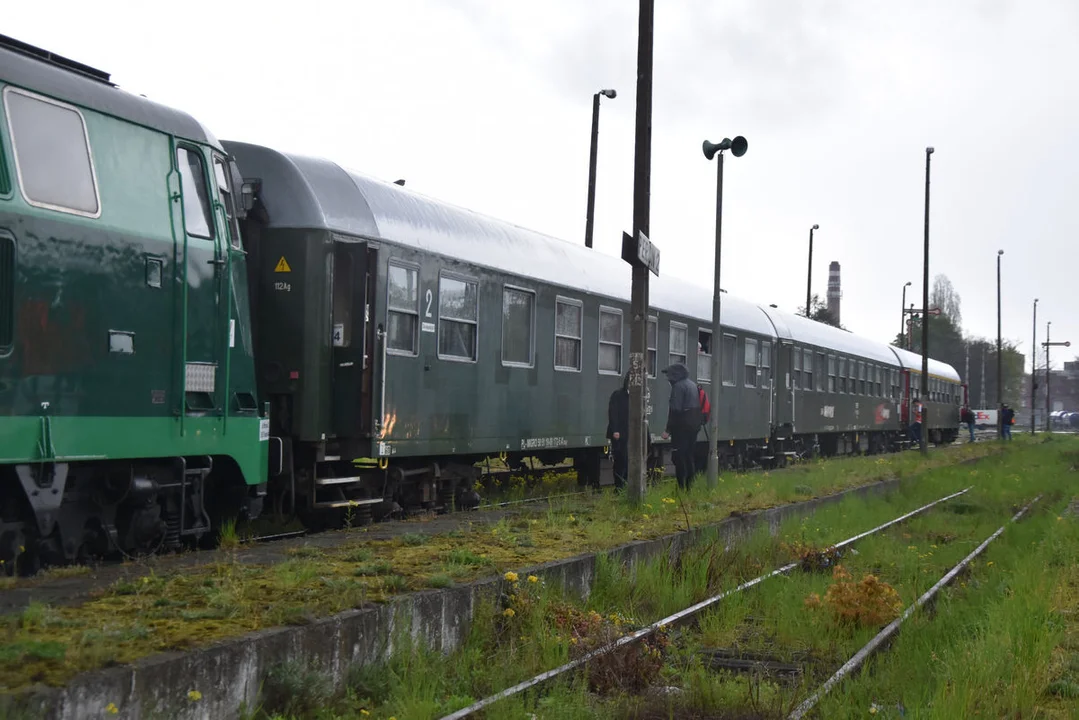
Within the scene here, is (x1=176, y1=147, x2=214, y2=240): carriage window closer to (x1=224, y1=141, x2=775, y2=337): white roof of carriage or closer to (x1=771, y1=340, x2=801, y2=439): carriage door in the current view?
(x1=224, y1=141, x2=775, y2=337): white roof of carriage

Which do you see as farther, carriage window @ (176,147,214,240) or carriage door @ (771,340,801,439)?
carriage door @ (771,340,801,439)

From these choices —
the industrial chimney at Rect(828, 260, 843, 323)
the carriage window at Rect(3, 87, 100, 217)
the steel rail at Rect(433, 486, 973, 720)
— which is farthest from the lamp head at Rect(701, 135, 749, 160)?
the industrial chimney at Rect(828, 260, 843, 323)

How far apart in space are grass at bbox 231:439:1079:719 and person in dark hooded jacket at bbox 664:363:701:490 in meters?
3.04

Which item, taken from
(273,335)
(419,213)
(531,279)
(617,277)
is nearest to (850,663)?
(273,335)

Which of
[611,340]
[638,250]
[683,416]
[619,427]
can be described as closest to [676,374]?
[683,416]

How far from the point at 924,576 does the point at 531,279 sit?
19.7ft

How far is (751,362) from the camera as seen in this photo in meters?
22.8

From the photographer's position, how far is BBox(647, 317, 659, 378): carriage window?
57.8ft

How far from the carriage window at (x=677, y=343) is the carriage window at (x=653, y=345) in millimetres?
804

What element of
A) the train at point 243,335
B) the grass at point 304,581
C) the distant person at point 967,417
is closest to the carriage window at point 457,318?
the train at point 243,335

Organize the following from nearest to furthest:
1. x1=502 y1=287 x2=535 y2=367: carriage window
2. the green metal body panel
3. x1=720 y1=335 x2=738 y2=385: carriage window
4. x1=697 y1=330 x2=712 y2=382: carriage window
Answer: the green metal body panel
x1=502 y1=287 x2=535 y2=367: carriage window
x1=697 y1=330 x2=712 y2=382: carriage window
x1=720 y1=335 x2=738 y2=385: carriage window

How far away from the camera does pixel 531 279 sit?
1424 cm

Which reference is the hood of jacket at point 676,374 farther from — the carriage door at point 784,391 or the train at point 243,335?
the carriage door at point 784,391

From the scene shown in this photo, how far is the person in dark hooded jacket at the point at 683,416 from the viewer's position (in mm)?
14617
